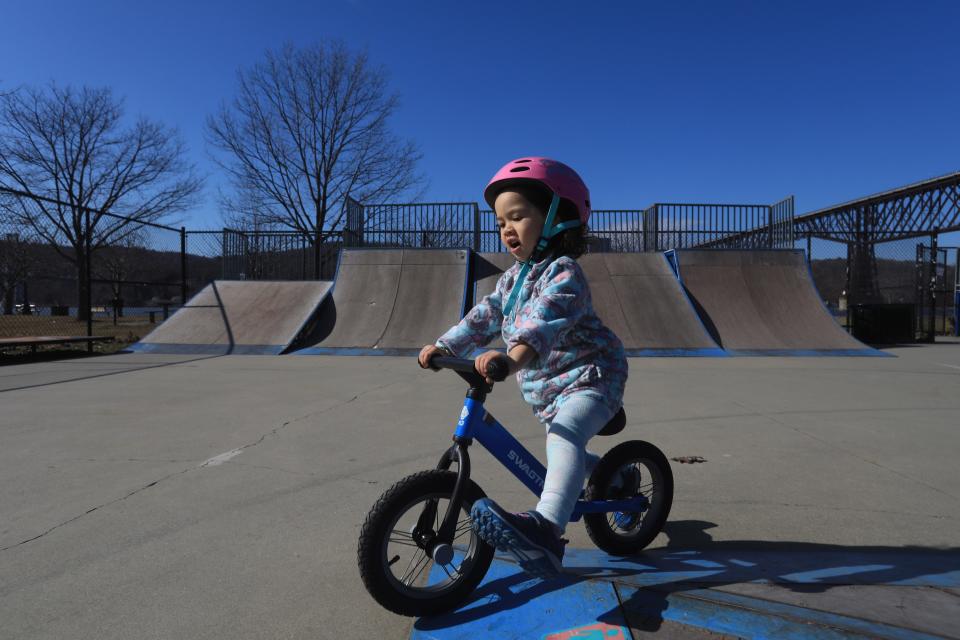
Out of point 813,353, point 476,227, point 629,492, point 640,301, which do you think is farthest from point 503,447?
point 476,227

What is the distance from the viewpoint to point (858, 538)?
264cm

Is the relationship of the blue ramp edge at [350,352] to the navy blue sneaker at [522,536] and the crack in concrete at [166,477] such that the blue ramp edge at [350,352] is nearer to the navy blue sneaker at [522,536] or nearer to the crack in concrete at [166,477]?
the crack in concrete at [166,477]

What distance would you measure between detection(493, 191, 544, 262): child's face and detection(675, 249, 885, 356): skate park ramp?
10.5 m

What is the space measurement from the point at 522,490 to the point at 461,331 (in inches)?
56.5

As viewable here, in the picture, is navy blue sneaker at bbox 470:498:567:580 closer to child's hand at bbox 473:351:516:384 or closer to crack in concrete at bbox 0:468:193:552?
child's hand at bbox 473:351:516:384

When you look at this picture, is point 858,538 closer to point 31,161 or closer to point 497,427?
point 497,427

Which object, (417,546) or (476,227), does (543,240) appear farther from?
(476,227)

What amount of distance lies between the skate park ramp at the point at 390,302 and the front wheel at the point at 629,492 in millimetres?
9062

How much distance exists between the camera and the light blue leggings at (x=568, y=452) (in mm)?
1898

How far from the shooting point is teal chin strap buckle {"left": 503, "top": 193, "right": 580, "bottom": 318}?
211 centimetres

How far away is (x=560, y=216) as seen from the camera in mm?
2211

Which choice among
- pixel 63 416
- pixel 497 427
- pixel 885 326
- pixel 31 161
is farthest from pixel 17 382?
pixel 31 161

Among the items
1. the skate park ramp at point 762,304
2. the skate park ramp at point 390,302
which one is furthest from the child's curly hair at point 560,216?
the skate park ramp at point 762,304

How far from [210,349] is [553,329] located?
11253 mm
